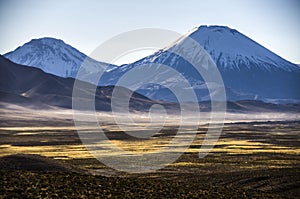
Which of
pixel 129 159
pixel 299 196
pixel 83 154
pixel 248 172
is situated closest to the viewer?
pixel 299 196

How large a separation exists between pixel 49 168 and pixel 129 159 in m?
23.1

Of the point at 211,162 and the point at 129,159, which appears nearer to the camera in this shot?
the point at 211,162

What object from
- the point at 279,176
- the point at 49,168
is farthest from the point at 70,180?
the point at 279,176

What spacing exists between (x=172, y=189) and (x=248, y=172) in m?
18.6

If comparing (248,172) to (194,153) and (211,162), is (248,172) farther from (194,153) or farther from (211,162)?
(194,153)

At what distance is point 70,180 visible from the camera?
124 feet

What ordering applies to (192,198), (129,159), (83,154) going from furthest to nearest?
(83,154) → (129,159) → (192,198)

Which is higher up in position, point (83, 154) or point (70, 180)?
point (70, 180)

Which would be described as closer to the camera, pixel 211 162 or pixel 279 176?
pixel 279 176

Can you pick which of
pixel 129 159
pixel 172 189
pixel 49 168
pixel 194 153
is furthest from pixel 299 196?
pixel 194 153

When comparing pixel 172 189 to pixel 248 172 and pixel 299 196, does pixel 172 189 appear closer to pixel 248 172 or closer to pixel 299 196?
pixel 299 196

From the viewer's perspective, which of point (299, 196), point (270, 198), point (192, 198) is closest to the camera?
point (192, 198)

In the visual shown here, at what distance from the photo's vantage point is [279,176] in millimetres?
50406

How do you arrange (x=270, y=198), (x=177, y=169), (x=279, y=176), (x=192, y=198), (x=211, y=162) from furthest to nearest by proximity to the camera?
(x=211, y=162)
(x=177, y=169)
(x=279, y=176)
(x=270, y=198)
(x=192, y=198)
